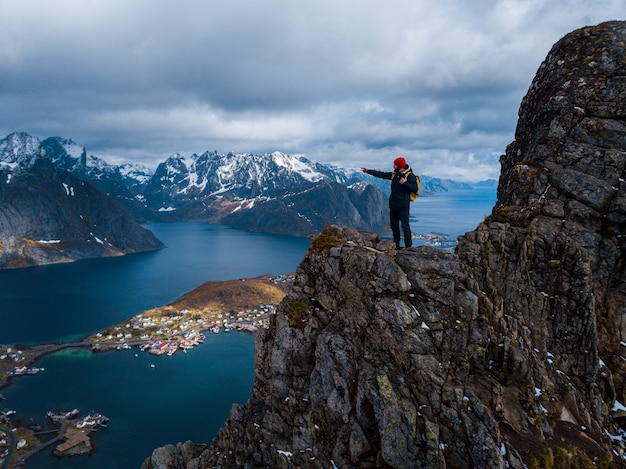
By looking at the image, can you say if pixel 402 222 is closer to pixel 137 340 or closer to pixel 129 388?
pixel 129 388

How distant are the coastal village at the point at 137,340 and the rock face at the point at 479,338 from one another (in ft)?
48.8

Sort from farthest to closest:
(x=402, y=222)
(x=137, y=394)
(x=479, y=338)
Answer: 1. (x=137, y=394)
2. (x=402, y=222)
3. (x=479, y=338)

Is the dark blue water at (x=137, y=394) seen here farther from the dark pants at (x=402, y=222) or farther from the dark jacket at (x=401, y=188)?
the dark jacket at (x=401, y=188)

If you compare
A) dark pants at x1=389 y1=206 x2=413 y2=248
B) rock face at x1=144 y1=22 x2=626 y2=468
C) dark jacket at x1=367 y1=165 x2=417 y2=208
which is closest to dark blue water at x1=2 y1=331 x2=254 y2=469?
rock face at x1=144 y1=22 x2=626 y2=468

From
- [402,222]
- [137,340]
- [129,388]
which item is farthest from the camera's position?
[137,340]

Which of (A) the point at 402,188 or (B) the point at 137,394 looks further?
(B) the point at 137,394

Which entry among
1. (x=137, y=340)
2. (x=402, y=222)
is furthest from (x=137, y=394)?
(x=402, y=222)

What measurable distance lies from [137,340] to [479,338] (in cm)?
12821

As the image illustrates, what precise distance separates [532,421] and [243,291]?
509ft

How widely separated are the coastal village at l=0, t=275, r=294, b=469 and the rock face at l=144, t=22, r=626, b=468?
14876 millimetres

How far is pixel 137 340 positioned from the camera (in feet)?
405

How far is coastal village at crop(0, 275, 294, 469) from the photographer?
2766 inches

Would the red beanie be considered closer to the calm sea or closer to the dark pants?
the dark pants

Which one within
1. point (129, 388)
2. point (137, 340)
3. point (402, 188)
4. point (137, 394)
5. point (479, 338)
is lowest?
point (129, 388)
